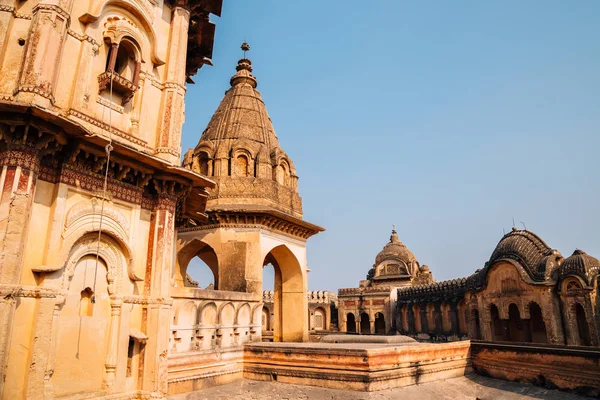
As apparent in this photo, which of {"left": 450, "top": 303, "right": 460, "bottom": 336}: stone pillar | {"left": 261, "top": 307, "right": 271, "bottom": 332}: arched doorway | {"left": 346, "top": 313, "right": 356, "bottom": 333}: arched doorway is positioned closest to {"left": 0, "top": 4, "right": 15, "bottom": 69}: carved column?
{"left": 450, "top": 303, "right": 460, "bottom": 336}: stone pillar

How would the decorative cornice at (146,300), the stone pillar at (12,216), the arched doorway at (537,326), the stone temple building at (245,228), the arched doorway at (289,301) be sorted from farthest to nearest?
the arched doorway at (537,326) < the arched doorway at (289,301) < the stone temple building at (245,228) < the decorative cornice at (146,300) < the stone pillar at (12,216)

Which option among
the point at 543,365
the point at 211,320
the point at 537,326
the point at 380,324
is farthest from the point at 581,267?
the point at 380,324

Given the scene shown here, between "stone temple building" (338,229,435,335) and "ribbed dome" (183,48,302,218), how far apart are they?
1951cm

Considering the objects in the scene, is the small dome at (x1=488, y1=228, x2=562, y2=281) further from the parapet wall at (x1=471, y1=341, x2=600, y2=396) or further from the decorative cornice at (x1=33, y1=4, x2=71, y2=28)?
the decorative cornice at (x1=33, y1=4, x2=71, y2=28)

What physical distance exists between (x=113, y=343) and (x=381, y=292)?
1148 inches

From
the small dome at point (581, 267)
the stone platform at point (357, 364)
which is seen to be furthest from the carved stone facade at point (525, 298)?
the stone platform at point (357, 364)

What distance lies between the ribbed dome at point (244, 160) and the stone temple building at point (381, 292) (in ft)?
64.0

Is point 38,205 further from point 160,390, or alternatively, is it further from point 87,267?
point 160,390

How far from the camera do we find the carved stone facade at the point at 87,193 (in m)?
6.59

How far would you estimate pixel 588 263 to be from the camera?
18688 millimetres

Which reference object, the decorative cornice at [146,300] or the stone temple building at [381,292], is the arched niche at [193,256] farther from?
the stone temple building at [381,292]

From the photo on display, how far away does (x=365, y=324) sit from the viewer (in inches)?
1425

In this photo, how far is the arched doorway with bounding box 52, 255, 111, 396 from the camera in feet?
23.5

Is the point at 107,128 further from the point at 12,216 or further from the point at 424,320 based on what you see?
the point at 424,320
